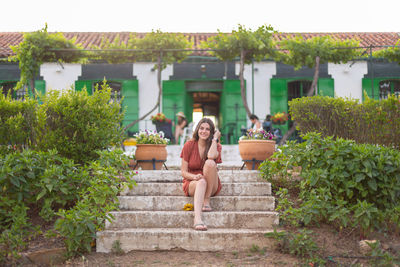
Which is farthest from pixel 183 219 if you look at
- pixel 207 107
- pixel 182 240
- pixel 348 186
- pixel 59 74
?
pixel 207 107

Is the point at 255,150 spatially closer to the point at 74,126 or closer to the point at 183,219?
the point at 183,219

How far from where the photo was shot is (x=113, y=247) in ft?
11.6

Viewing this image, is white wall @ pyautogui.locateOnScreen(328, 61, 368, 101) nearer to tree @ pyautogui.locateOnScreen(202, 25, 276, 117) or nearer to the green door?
the green door

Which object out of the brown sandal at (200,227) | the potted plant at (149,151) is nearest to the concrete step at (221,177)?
the potted plant at (149,151)

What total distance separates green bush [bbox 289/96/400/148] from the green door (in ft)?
24.2

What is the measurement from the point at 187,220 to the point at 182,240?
1.16ft

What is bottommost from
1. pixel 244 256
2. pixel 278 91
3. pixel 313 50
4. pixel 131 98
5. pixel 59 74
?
pixel 244 256

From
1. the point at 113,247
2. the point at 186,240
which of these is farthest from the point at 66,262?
the point at 186,240

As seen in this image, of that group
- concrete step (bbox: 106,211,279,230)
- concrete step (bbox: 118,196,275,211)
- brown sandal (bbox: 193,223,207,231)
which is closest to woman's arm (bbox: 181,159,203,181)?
concrete step (bbox: 118,196,275,211)

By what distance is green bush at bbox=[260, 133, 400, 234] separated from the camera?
3559 mm

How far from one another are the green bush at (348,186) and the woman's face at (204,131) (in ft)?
3.22

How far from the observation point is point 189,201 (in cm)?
424

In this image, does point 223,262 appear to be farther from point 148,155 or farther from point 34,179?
point 148,155

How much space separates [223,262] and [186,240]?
0.43 m
